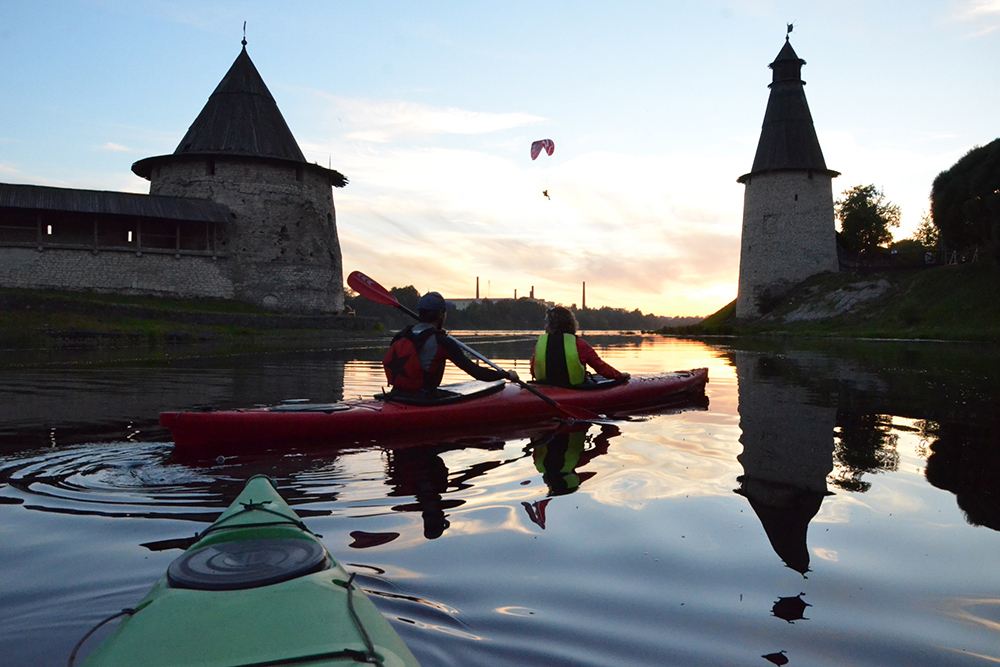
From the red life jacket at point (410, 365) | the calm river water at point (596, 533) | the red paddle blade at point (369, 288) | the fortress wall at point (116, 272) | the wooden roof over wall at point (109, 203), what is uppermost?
the wooden roof over wall at point (109, 203)

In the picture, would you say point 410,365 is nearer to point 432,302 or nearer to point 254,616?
point 432,302

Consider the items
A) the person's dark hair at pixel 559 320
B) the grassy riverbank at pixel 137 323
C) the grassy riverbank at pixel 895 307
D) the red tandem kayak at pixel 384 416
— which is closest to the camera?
the red tandem kayak at pixel 384 416

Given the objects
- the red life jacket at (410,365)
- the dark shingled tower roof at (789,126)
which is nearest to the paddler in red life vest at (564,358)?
the red life jacket at (410,365)

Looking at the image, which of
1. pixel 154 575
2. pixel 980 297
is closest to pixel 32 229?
pixel 154 575

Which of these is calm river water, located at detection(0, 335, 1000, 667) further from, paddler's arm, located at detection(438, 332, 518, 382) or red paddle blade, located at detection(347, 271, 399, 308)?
red paddle blade, located at detection(347, 271, 399, 308)

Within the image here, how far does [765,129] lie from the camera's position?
3681 cm

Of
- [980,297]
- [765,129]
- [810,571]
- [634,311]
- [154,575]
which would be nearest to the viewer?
[154,575]

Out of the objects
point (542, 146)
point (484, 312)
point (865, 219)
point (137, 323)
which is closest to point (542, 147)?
point (542, 146)

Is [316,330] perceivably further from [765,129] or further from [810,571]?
[810,571]

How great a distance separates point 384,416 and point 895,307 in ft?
95.1

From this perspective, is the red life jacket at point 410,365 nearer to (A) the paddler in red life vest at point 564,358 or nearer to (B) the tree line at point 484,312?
(A) the paddler in red life vest at point 564,358

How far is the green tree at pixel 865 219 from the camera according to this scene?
40094 mm

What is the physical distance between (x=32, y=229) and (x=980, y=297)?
3540cm

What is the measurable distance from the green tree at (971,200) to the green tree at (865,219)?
7712 millimetres
